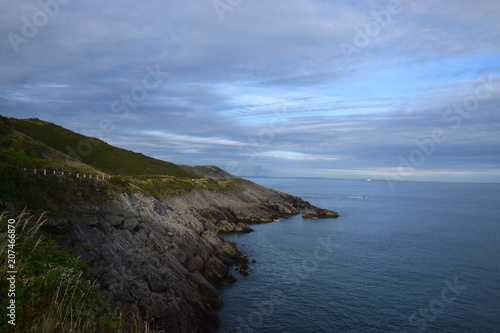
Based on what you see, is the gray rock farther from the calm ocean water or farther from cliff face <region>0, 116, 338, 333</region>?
the calm ocean water

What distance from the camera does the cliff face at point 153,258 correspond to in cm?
2181

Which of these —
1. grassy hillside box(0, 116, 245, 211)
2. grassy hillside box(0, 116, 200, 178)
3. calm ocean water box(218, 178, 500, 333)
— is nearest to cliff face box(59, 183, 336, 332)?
grassy hillside box(0, 116, 245, 211)

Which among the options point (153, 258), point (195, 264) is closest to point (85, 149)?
point (195, 264)

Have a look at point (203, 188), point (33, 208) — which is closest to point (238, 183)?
point (203, 188)

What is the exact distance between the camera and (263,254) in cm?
5094

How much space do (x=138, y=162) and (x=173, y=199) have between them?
4837cm

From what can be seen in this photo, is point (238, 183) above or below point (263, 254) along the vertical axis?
above

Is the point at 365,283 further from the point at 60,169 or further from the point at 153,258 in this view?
the point at 60,169

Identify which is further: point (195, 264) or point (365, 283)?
point (365, 283)

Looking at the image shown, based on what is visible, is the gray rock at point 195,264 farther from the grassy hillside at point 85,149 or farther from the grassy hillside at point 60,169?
the grassy hillside at point 85,149

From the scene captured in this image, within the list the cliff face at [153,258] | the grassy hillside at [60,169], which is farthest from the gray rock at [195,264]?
the grassy hillside at [60,169]

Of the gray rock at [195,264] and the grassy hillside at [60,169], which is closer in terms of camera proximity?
the grassy hillside at [60,169]

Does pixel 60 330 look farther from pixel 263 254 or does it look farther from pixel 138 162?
pixel 138 162

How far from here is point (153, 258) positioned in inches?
1112
